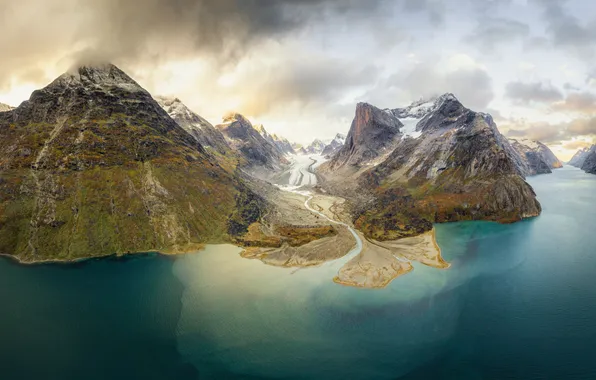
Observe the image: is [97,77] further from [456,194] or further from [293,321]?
[456,194]

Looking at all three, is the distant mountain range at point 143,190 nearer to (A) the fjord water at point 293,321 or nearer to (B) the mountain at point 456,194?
(B) the mountain at point 456,194

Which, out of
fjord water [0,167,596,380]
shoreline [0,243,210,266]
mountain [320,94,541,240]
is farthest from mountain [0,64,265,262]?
mountain [320,94,541,240]

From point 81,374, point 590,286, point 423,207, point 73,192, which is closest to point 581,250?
point 590,286

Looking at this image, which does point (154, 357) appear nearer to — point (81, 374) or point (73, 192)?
point (81, 374)

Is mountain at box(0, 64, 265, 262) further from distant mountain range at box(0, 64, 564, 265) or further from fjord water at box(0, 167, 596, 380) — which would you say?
fjord water at box(0, 167, 596, 380)

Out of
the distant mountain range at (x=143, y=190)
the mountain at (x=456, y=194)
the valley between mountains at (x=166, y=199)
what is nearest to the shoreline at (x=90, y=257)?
the valley between mountains at (x=166, y=199)

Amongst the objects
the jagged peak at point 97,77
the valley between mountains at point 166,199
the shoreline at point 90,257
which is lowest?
the shoreline at point 90,257
